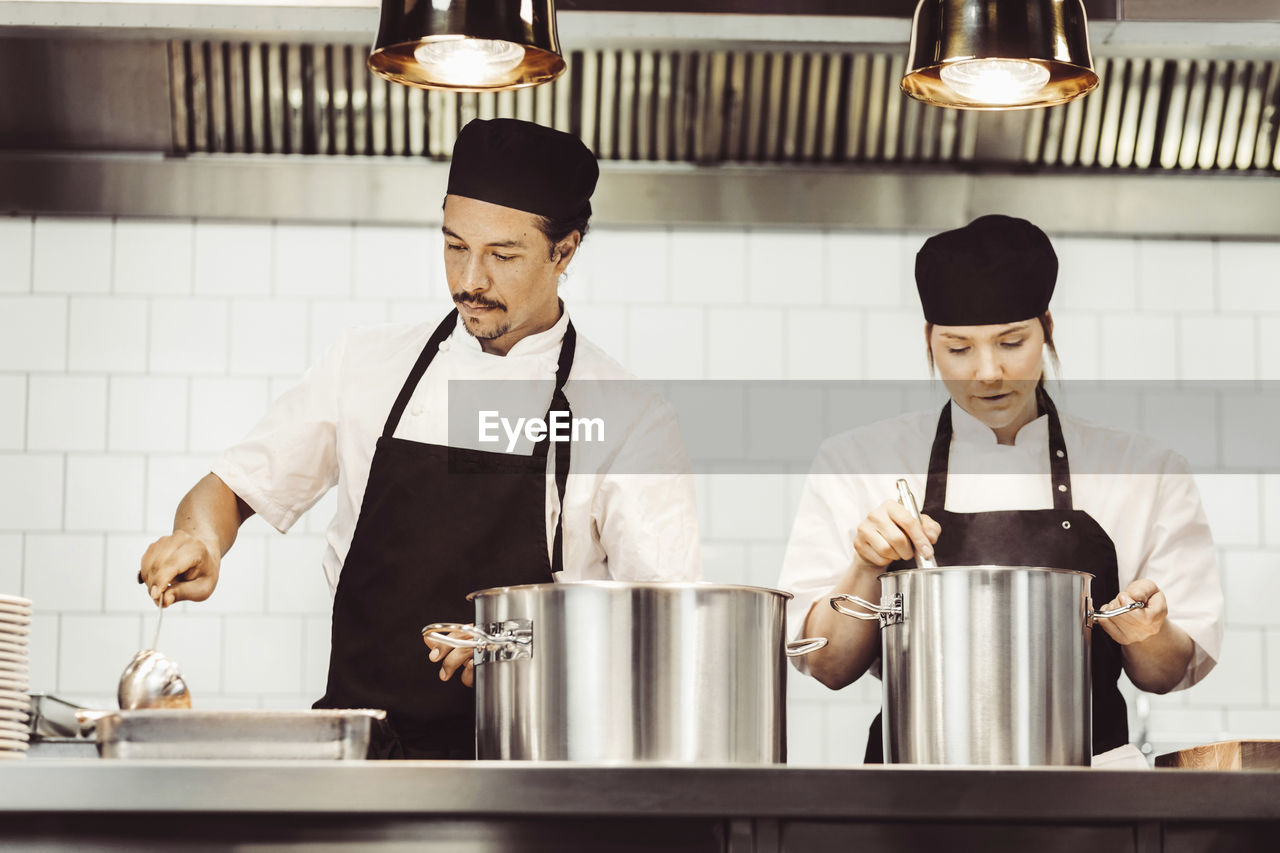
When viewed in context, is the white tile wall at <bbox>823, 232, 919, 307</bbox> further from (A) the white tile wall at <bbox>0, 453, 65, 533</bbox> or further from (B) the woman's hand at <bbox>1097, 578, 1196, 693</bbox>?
(A) the white tile wall at <bbox>0, 453, 65, 533</bbox>

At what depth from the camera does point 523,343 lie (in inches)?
110

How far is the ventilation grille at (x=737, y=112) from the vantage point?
3.10 meters

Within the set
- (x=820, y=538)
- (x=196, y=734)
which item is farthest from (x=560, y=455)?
(x=196, y=734)

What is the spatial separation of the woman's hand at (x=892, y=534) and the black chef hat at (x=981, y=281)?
67 cm

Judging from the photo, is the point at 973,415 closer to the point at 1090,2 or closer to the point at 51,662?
the point at 1090,2

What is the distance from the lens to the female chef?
264 centimetres

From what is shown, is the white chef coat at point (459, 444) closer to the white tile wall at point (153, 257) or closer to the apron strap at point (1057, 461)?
the apron strap at point (1057, 461)

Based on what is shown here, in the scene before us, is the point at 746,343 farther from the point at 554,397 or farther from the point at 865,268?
the point at 554,397

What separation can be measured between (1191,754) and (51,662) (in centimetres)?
237

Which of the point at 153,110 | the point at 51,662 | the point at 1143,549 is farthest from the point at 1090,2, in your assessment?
the point at 51,662

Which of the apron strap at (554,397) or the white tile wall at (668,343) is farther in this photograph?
the white tile wall at (668,343)

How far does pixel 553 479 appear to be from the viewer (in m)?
2.60

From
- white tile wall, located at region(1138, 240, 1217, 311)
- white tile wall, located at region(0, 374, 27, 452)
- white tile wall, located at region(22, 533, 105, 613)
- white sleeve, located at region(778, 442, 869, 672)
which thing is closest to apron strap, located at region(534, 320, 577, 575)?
white sleeve, located at region(778, 442, 869, 672)

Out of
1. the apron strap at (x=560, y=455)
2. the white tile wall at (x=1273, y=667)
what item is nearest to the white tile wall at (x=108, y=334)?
the apron strap at (x=560, y=455)
